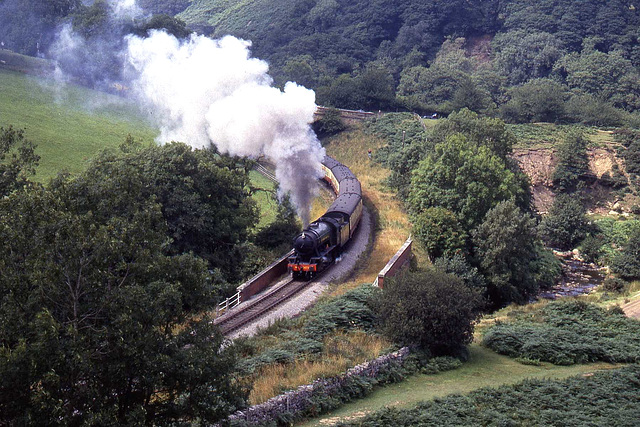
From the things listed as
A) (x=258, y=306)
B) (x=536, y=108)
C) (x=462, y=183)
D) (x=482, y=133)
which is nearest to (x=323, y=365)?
(x=258, y=306)

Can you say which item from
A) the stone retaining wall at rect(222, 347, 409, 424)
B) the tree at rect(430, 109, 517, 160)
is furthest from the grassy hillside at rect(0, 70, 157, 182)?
the stone retaining wall at rect(222, 347, 409, 424)

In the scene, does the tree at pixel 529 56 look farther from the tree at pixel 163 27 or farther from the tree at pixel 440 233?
the tree at pixel 440 233

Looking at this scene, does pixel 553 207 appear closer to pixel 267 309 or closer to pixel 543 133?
pixel 543 133

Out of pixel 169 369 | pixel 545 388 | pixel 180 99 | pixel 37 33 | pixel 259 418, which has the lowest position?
pixel 545 388

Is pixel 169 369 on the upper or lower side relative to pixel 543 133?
lower

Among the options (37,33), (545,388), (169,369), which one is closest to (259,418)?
(169,369)

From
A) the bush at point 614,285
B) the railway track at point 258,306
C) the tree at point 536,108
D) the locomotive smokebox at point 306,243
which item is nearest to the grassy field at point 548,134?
the tree at point 536,108
